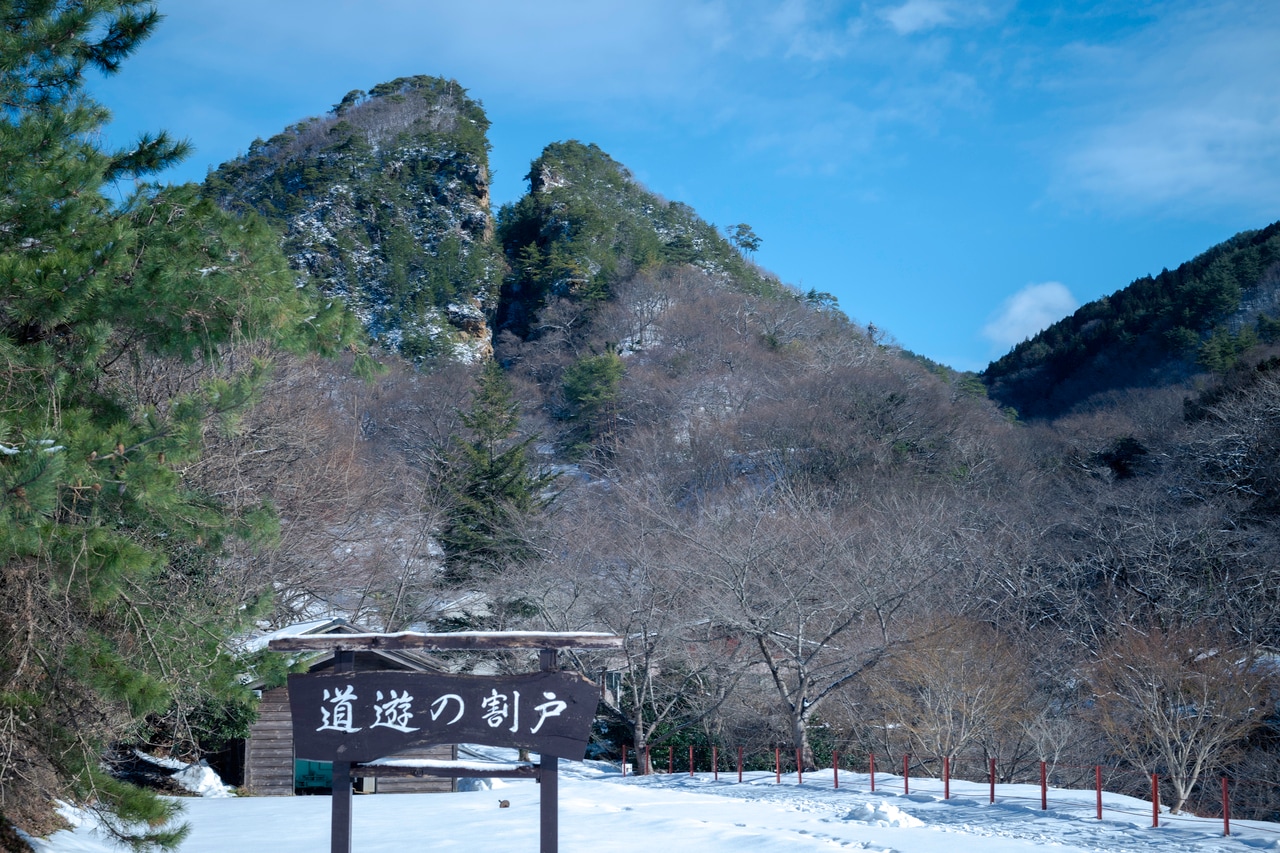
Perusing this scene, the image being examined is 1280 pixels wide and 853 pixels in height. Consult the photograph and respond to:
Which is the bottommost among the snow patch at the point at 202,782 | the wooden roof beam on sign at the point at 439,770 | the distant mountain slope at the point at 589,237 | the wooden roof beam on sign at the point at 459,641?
the snow patch at the point at 202,782

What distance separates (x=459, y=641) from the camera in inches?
249

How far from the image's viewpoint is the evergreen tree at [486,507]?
25.2 meters

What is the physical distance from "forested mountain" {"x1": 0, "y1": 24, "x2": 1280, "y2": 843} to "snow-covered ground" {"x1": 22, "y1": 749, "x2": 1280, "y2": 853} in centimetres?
156

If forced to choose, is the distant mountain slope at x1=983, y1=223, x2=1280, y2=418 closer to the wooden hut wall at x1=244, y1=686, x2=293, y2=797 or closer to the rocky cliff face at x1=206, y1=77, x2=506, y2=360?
the rocky cliff face at x1=206, y1=77, x2=506, y2=360

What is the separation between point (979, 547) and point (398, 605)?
1465 centimetres

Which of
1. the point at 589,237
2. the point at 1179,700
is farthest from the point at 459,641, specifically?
the point at 589,237

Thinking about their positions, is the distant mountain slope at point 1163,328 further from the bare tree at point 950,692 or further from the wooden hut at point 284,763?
the wooden hut at point 284,763

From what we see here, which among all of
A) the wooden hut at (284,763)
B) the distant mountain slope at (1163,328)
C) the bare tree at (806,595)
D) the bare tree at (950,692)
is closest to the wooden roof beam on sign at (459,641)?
the wooden hut at (284,763)

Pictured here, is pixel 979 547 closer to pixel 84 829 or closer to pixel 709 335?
pixel 84 829

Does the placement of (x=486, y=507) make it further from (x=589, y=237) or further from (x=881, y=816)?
(x=589, y=237)

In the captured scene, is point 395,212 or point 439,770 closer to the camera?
point 439,770

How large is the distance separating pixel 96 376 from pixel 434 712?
325cm

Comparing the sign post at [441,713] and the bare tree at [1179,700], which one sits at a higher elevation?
the sign post at [441,713]

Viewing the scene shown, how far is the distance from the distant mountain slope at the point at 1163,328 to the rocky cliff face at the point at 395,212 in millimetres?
32853
